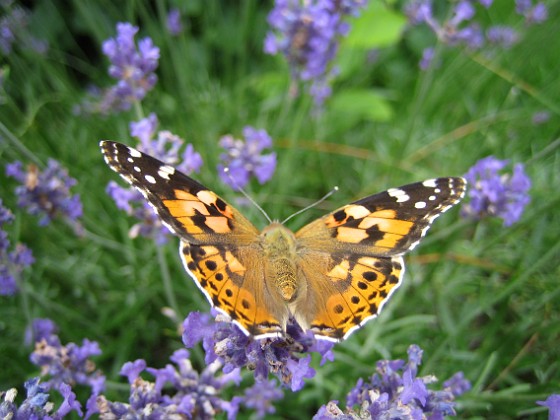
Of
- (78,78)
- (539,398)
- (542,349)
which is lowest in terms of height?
(539,398)

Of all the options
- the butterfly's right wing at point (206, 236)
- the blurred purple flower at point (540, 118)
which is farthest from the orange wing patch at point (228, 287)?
the blurred purple flower at point (540, 118)

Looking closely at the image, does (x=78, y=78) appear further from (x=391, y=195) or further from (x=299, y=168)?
(x=391, y=195)

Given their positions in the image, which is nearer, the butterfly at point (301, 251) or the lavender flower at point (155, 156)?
the butterfly at point (301, 251)

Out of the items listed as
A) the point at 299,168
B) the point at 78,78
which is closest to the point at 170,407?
the point at 299,168

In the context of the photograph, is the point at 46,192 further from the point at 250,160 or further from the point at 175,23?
the point at 175,23

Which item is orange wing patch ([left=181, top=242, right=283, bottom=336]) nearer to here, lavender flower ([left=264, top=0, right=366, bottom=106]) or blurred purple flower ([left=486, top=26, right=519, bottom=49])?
lavender flower ([left=264, top=0, right=366, bottom=106])

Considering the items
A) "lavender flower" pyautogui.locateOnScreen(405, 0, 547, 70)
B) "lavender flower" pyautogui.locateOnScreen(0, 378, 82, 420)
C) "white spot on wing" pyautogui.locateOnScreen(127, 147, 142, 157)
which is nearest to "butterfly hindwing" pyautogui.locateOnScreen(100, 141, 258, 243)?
"white spot on wing" pyautogui.locateOnScreen(127, 147, 142, 157)

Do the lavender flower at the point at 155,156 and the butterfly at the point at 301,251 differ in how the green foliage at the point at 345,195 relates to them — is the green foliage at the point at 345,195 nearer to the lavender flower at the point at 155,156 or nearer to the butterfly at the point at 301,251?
the lavender flower at the point at 155,156

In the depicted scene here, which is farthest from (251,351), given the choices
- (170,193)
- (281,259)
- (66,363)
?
(66,363)
